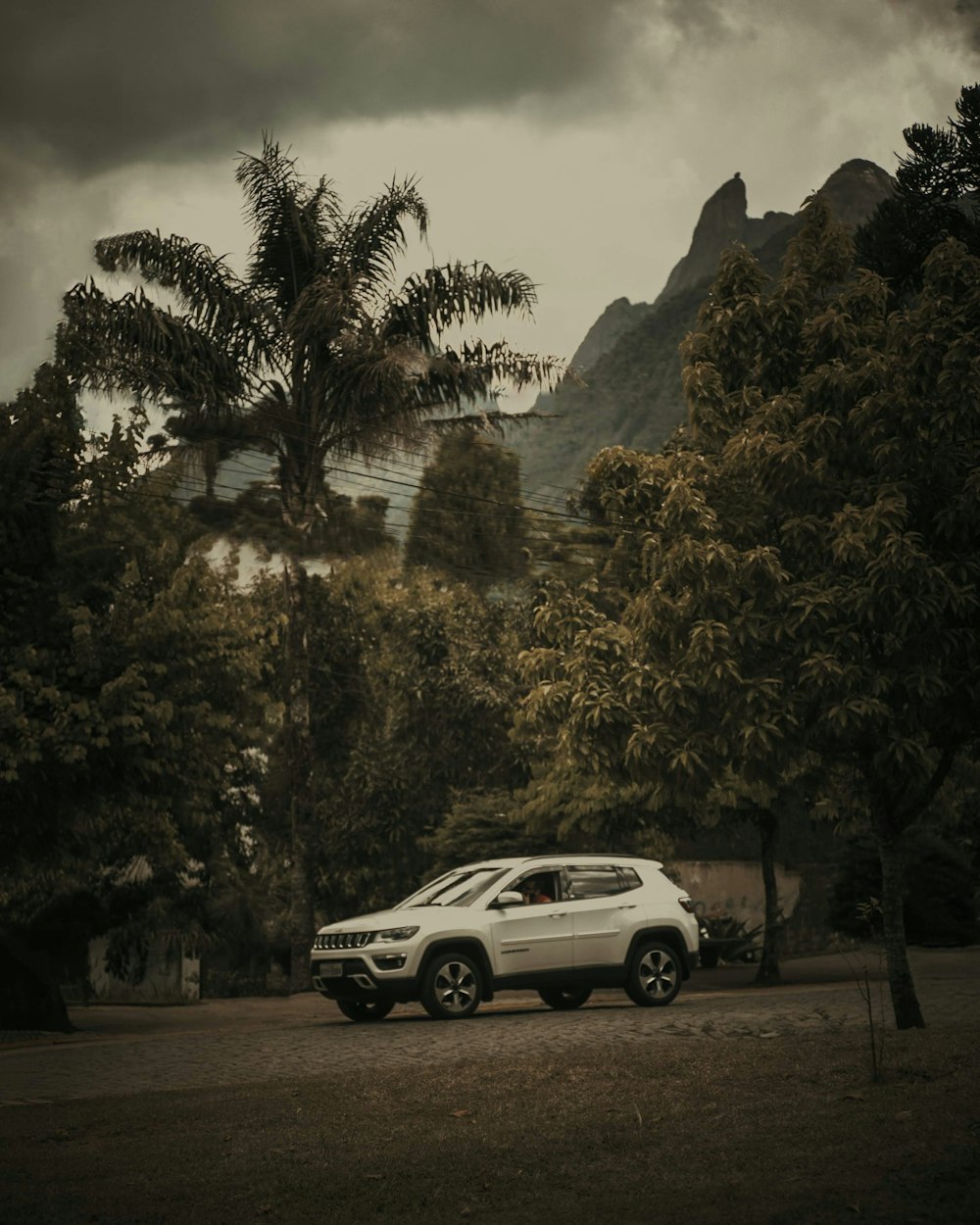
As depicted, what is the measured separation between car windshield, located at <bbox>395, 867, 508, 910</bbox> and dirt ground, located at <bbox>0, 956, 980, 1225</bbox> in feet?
19.8

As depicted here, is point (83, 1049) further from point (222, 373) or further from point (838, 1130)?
point (222, 373)

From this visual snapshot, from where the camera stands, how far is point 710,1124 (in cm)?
855

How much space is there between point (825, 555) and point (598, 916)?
619cm

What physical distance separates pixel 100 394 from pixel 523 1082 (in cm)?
1678

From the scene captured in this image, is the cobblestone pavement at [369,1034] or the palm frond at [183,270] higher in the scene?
the palm frond at [183,270]

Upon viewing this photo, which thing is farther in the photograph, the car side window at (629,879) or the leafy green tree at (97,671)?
the car side window at (629,879)

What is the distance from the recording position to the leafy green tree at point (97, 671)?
57.5 feet

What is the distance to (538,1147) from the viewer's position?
812 cm

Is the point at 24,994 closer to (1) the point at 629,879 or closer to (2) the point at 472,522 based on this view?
(1) the point at 629,879

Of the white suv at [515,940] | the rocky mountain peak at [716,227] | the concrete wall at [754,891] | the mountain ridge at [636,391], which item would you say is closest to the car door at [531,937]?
the white suv at [515,940]

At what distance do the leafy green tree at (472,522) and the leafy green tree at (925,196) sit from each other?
91.6 ft

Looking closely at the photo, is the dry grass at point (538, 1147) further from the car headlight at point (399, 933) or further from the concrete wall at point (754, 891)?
the concrete wall at point (754, 891)

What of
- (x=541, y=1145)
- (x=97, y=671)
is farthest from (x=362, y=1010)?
(x=541, y=1145)

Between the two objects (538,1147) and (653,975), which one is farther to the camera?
(653,975)
